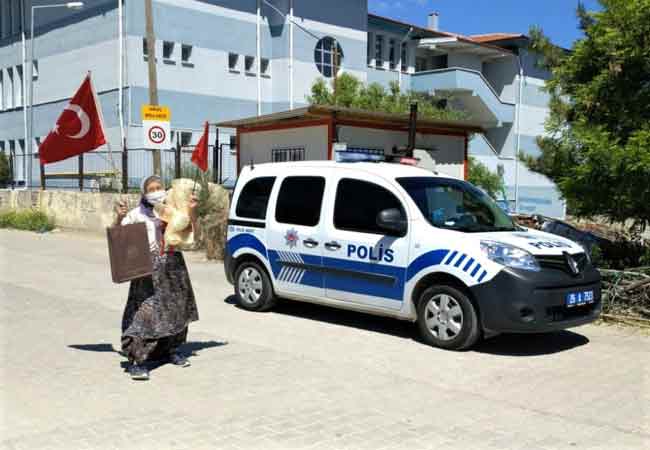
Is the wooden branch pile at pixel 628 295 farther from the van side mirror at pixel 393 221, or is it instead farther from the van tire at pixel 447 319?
the van side mirror at pixel 393 221

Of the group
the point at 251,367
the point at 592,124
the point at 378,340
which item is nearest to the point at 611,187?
the point at 592,124

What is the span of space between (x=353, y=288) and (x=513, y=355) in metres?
1.86

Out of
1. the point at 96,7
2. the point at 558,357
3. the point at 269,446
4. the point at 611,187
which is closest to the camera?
the point at 269,446

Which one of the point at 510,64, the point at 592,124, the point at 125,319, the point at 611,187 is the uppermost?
the point at 510,64

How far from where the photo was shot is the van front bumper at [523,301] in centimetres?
690

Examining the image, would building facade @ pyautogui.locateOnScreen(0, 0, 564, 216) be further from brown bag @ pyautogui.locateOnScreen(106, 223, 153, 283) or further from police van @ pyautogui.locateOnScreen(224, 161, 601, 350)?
brown bag @ pyautogui.locateOnScreen(106, 223, 153, 283)

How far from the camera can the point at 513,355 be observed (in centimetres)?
721

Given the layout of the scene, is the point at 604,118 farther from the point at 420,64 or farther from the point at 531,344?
the point at 420,64

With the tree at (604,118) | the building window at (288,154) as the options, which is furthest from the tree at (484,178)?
the tree at (604,118)

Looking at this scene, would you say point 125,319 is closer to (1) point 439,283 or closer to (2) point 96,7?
(1) point 439,283

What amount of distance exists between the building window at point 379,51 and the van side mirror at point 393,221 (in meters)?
28.4

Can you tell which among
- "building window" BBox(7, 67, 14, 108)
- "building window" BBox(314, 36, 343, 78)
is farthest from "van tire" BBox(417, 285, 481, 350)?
"building window" BBox(7, 67, 14, 108)

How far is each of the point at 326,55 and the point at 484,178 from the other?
340 inches

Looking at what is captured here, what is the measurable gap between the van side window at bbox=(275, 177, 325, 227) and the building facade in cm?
1282
